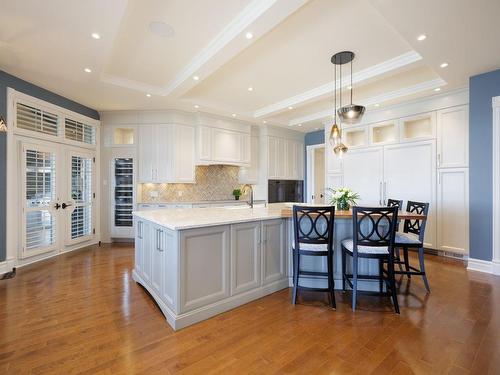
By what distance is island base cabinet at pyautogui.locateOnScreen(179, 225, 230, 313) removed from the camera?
2.22 meters

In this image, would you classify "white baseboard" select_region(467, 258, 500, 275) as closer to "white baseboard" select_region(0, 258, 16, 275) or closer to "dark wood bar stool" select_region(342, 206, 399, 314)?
"dark wood bar stool" select_region(342, 206, 399, 314)

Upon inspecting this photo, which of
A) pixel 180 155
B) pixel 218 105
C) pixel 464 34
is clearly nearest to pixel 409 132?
pixel 464 34

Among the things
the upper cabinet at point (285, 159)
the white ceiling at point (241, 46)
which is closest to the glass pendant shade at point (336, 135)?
the white ceiling at point (241, 46)

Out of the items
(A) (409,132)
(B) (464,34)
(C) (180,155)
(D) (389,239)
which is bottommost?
(D) (389,239)

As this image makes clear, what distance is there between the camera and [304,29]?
2715 millimetres

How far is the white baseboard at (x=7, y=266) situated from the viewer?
347 cm

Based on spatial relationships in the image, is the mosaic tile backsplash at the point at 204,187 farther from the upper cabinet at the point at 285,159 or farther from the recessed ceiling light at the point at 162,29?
the recessed ceiling light at the point at 162,29

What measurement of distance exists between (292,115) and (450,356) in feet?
17.1

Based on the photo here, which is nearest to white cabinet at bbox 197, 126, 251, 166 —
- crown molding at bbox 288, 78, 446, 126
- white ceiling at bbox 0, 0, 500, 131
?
white ceiling at bbox 0, 0, 500, 131

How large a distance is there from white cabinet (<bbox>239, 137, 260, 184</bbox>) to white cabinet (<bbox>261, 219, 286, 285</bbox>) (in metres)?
3.58

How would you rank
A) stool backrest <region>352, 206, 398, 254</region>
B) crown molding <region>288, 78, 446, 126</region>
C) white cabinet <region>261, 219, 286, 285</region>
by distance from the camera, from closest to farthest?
stool backrest <region>352, 206, 398, 254</region>
white cabinet <region>261, 219, 286, 285</region>
crown molding <region>288, 78, 446, 126</region>

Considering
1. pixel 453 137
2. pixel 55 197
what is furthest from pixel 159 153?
pixel 453 137

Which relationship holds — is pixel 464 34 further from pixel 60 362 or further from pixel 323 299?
pixel 60 362

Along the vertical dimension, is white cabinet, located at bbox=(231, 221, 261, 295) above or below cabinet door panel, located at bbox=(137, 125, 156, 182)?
below
